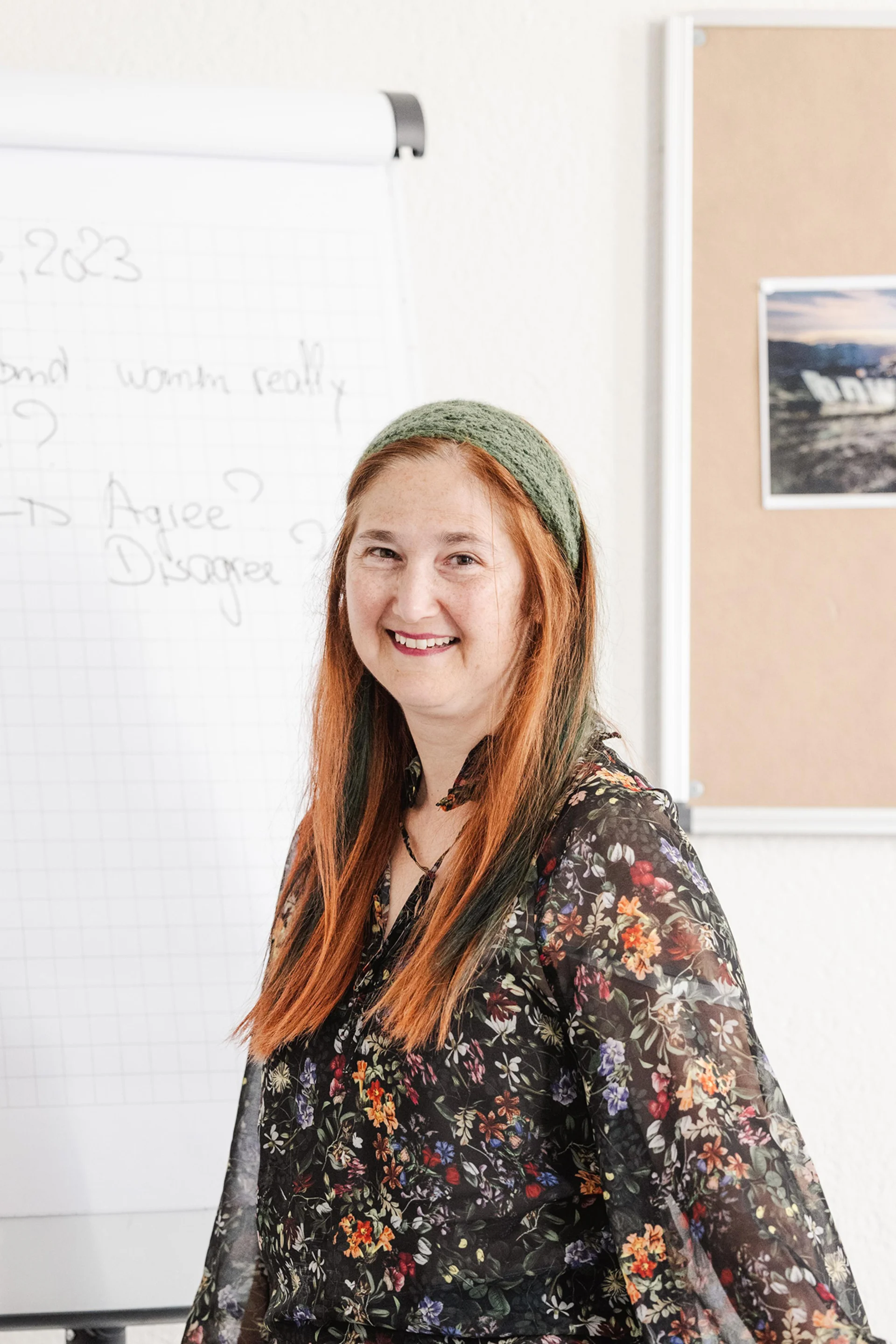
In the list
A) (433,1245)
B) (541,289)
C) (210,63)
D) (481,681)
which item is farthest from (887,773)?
(210,63)

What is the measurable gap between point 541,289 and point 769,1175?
47.4 inches

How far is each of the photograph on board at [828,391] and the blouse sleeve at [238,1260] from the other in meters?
1.01

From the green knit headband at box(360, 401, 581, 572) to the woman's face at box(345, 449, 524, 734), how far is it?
0.02 m

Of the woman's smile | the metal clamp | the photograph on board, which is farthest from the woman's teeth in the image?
the photograph on board

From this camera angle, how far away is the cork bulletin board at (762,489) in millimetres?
1521

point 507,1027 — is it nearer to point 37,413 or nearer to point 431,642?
point 431,642

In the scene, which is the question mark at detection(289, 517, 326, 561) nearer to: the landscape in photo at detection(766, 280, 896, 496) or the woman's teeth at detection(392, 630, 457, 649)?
the woman's teeth at detection(392, 630, 457, 649)

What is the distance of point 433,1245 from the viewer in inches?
30.0

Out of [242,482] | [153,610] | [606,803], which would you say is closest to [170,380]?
[242,482]

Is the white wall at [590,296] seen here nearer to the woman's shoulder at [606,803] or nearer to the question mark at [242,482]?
the question mark at [242,482]

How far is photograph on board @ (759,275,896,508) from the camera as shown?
5.03ft

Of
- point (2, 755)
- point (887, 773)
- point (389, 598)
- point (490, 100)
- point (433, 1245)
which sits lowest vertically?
point (433, 1245)

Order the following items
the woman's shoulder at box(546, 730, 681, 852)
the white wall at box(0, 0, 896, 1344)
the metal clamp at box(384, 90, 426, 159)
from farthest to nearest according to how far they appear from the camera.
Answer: the white wall at box(0, 0, 896, 1344), the metal clamp at box(384, 90, 426, 159), the woman's shoulder at box(546, 730, 681, 852)

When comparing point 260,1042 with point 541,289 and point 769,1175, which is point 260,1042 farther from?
point 541,289
